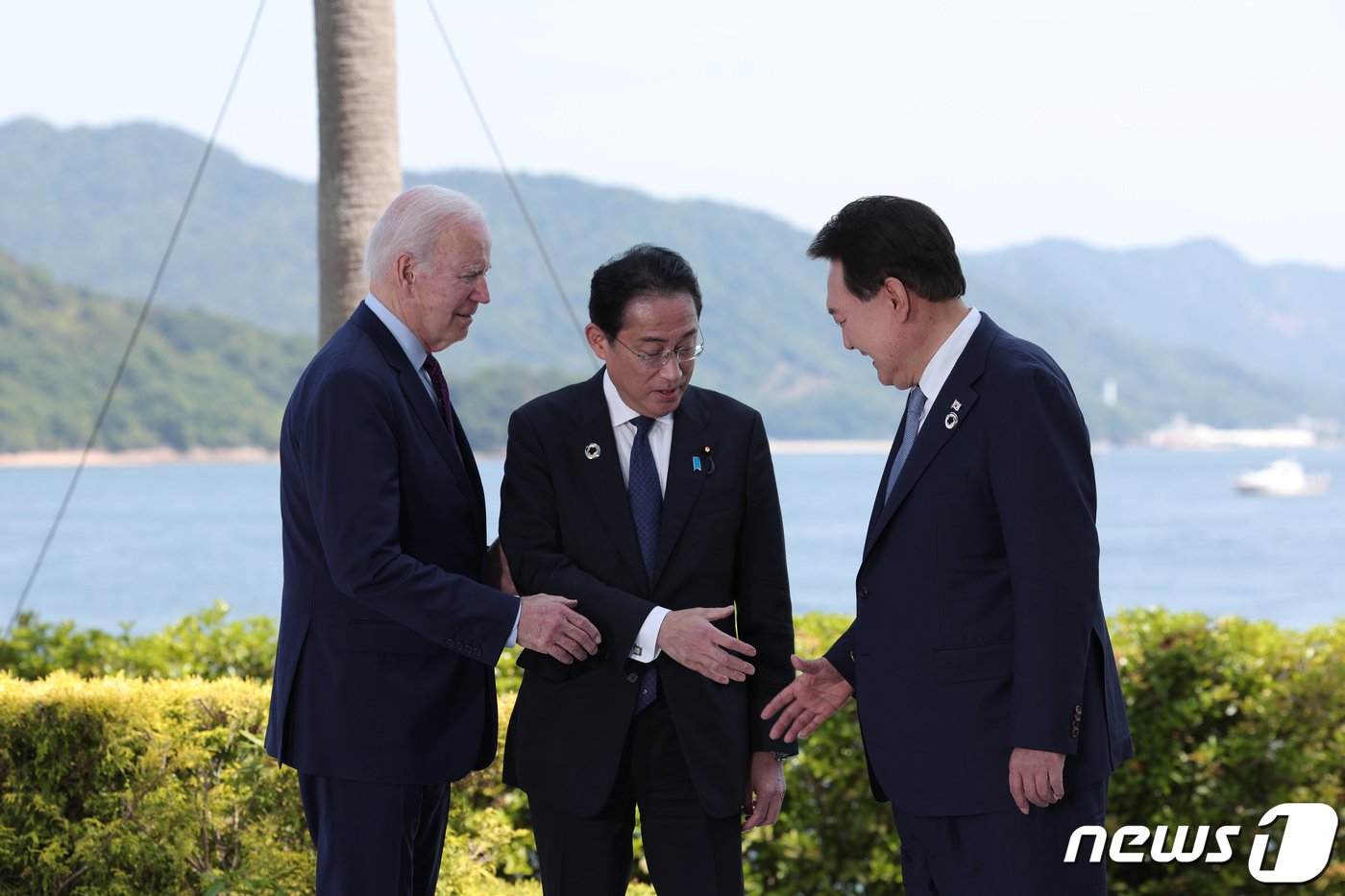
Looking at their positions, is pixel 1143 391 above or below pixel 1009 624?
above

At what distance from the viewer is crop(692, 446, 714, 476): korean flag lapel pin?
308 centimetres

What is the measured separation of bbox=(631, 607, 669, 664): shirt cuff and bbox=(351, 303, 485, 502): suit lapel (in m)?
0.50

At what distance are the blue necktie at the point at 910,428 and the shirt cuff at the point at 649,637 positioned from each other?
0.54 m

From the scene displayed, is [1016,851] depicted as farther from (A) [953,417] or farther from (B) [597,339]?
(B) [597,339]

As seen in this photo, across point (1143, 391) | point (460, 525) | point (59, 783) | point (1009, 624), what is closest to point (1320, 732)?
point (1009, 624)

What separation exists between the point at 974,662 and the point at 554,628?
2.80 feet

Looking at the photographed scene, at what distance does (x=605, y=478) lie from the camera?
3068 millimetres

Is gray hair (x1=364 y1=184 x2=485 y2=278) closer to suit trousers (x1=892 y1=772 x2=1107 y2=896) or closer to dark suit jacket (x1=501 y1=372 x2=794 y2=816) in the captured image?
dark suit jacket (x1=501 y1=372 x2=794 y2=816)

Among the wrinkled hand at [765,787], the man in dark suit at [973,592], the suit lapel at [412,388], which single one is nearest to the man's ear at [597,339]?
the suit lapel at [412,388]

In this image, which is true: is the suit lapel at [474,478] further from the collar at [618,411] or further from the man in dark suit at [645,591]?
the collar at [618,411]

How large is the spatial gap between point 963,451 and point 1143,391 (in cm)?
13959

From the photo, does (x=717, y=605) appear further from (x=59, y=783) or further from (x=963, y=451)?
(x=59, y=783)

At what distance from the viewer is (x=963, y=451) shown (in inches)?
106

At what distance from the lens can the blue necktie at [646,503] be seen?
120 inches
